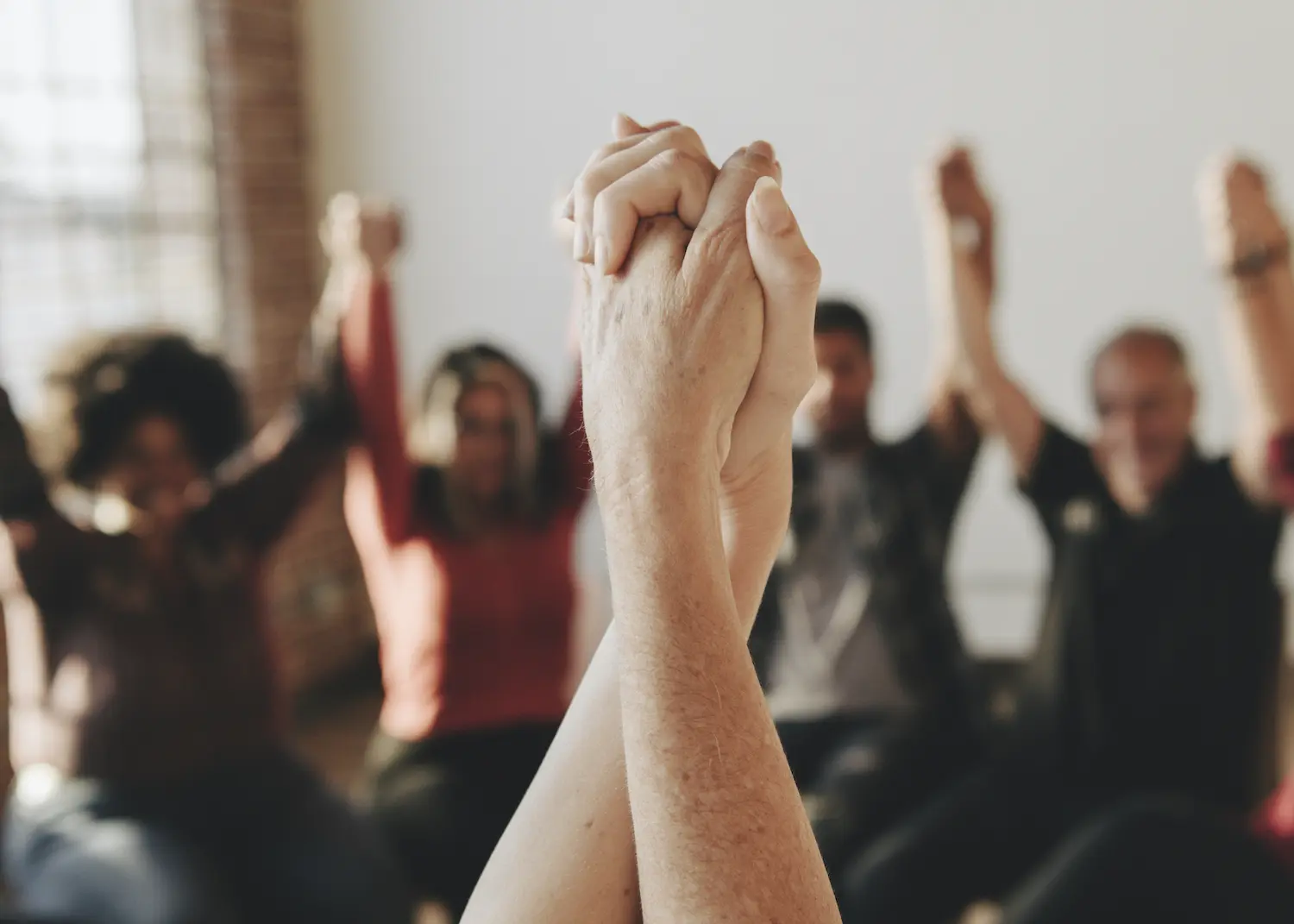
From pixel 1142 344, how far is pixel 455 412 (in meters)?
1.01

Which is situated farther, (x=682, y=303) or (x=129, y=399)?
(x=129, y=399)

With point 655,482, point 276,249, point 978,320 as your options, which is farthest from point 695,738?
point 276,249

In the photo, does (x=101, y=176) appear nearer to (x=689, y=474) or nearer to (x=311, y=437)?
(x=311, y=437)

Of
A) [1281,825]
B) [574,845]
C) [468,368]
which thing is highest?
[468,368]

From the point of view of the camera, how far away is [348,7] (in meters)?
3.07

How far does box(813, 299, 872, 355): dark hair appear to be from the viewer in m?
1.81

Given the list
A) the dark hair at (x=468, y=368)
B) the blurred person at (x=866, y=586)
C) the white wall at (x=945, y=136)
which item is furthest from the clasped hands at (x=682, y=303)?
the white wall at (x=945, y=136)

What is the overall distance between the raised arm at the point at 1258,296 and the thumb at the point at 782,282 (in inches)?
39.2

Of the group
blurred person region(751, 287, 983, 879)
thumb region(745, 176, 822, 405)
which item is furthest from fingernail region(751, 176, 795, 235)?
blurred person region(751, 287, 983, 879)

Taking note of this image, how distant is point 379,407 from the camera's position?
1.77 metres

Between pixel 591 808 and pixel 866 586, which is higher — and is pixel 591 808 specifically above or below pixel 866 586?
above

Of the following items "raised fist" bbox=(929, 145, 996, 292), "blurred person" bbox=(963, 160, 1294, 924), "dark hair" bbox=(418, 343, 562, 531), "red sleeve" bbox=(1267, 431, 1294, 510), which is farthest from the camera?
"dark hair" bbox=(418, 343, 562, 531)

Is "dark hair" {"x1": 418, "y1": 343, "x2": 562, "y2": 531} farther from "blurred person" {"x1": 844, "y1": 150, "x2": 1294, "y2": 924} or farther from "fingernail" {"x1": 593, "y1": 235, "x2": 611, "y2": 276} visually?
"fingernail" {"x1": 593, "y1": 235, "x2": 611, "y2": 276}

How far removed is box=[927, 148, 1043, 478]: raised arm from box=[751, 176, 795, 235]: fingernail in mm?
1165
